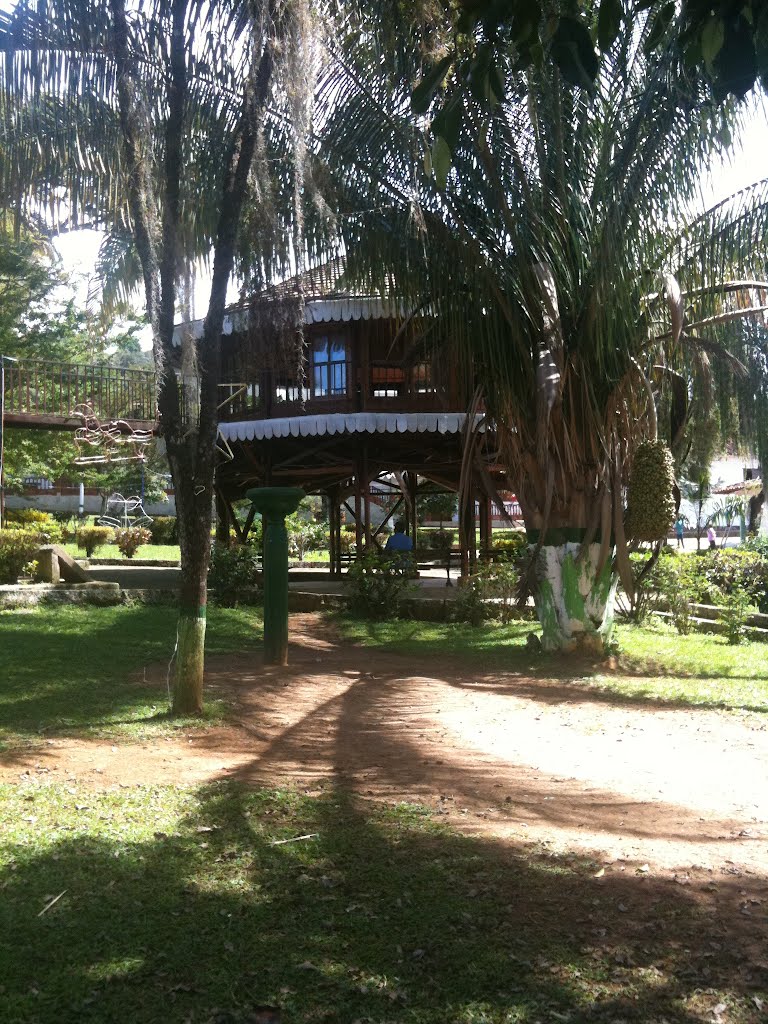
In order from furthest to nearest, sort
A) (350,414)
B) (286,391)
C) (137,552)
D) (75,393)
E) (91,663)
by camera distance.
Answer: (137,552) < (75,393) < (286,391) < (350,414) < (91,663)

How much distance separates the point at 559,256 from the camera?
392 inches

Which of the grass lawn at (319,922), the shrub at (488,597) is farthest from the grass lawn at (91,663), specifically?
the shrub at (488,597)

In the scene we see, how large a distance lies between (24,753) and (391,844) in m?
2.65

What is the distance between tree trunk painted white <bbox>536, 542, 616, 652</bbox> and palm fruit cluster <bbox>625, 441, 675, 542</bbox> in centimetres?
93

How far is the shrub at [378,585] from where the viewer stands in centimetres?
1484

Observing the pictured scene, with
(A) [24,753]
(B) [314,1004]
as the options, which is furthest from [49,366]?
(B) [314,1004]

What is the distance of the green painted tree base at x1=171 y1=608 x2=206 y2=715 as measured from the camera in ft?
23.4

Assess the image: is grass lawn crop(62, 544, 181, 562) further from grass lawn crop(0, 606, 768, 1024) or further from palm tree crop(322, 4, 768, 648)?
grass lawn crop(0, 606, 768, 1024)

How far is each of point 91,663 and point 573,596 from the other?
4.80 m

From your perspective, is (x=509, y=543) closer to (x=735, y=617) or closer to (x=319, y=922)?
(x=735, y=617)

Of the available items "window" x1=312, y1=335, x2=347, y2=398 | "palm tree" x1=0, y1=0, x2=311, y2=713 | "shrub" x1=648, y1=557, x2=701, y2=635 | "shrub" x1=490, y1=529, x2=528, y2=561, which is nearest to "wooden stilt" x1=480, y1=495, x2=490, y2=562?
"shrub" x1=490, y1=529, x2=528, y2=561

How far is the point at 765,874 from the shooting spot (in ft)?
13.6

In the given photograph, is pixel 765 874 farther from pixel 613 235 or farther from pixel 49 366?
pixel 49 366

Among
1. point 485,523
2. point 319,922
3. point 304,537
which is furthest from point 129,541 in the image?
point 319,922
